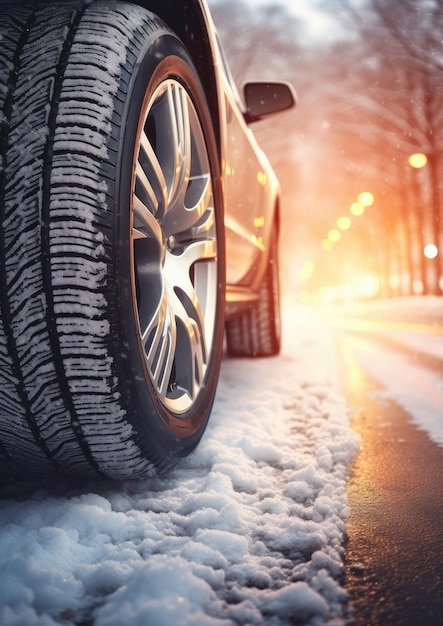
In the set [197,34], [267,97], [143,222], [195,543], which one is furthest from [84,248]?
[267,97]

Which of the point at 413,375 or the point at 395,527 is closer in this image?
the point at 395,527

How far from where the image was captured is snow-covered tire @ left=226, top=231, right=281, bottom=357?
14.8 ft

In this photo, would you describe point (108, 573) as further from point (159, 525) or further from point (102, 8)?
point (102, 8)

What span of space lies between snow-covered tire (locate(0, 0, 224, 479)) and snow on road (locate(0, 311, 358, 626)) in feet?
0.44

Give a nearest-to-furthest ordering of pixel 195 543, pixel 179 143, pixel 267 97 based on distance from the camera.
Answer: pixel 195 543 < pixel 179 143 < pixel 267 97

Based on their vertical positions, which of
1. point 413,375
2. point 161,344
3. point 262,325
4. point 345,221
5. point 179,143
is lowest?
Answer: point 413,375

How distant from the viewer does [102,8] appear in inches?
57.8

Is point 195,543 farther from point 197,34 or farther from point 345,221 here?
point 345,221

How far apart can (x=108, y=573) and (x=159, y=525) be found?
9.8 inches

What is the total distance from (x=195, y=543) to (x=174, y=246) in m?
1.03

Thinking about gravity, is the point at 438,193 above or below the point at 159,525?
above

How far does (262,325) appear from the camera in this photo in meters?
4.58

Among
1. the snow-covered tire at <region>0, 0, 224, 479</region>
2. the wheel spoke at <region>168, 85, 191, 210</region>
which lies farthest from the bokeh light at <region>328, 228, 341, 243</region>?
the snow-covered tire at <region>0, 0, 224, 479</region>

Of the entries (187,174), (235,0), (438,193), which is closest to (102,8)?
(187,174)
